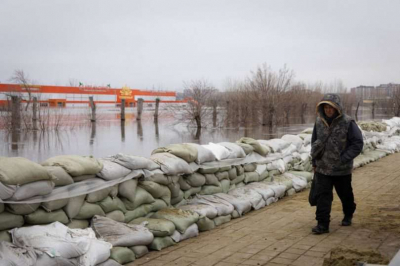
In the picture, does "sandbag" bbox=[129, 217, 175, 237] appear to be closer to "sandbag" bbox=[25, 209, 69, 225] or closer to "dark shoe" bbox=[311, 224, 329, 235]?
"sandbag" bbox=[25, 209, 69, 225]

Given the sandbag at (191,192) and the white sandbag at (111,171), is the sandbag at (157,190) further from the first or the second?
the sandbag at (191,192)

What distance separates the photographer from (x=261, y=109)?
31.4m

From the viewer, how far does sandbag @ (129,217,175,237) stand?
4.30m

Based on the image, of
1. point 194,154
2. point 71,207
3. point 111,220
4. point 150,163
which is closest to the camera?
point 71,207

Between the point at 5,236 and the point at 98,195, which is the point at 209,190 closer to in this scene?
the point at 98,195

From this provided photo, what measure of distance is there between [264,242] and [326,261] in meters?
1.47

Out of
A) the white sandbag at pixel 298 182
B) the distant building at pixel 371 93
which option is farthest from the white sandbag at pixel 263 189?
the distant building at pixel 371 93

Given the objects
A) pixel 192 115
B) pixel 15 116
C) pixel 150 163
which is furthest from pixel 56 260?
pixel 192 115

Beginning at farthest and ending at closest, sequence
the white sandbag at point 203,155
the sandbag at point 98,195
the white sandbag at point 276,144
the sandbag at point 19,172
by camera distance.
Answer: the white sandbag at point 276,144
the white sandbag at point 203,155
the sandbag at point 98,195
the sandbag at point 19,172

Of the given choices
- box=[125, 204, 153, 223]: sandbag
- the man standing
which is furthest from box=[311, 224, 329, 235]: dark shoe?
box=[125, 204, 153, 223]: sandbag

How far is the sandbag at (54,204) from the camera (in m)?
3.61

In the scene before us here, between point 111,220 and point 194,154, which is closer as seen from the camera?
point 111,220

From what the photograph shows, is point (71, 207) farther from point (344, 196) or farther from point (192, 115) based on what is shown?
point (192, 115)

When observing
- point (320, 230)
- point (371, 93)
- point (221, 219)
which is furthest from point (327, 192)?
point (371, 93)
